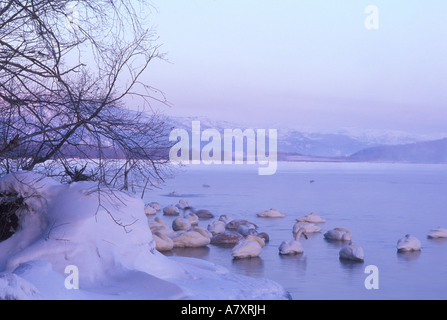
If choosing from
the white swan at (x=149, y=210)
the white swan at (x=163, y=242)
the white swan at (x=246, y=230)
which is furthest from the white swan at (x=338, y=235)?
the white swan at (x=149, y=210)

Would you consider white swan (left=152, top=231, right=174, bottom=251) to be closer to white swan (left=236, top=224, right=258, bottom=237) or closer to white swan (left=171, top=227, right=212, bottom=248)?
white swan (left=171, top=227, right=212, bottom=248)

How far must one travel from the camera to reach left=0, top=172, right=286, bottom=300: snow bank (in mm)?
5449

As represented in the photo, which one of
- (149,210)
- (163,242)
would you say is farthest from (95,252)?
(149,210)

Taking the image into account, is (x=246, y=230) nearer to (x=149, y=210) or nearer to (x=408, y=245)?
(x=408, y=245)

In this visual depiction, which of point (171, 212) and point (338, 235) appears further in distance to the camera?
point (171, 212)

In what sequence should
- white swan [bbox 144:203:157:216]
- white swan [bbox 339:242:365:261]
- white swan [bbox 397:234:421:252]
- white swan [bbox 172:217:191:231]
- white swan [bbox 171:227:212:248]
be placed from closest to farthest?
white swan [bbox 339:242:365:261] → white swan [bbox 171:227:212:248] → white swan [bbox 397:234:421:252] → white swan [bbox 172:217:191:231] → white swan [bbox 144:203:157:216]

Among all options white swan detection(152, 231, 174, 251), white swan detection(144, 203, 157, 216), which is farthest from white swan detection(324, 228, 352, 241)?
white swan detection(144, 203, 157, 216)

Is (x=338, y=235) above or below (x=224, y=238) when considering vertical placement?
below

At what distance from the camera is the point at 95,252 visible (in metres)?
5.88

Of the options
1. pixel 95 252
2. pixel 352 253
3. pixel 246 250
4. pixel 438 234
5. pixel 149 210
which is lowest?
pixel 438 234

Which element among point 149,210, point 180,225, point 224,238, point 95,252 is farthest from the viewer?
point 149,210
